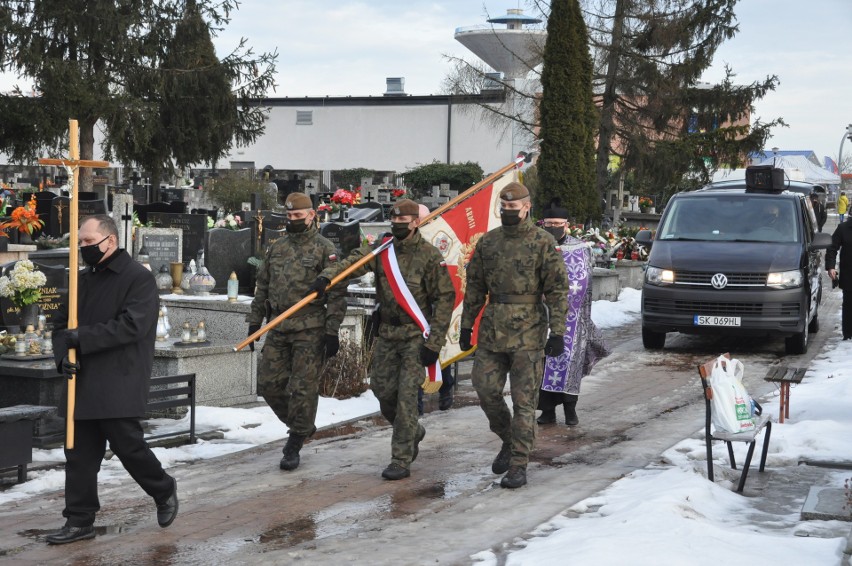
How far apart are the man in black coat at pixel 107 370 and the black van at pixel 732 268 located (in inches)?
373

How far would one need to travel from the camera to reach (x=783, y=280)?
14.6 metres

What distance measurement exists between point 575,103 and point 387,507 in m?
20.1

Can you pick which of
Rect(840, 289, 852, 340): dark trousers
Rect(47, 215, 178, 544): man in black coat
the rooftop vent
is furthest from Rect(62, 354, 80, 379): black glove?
the rooftop vent

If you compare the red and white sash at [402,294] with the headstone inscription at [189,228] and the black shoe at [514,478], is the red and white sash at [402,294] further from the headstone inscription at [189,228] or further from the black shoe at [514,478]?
the headstone inscription at [189,228]

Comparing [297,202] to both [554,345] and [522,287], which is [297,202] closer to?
[522,287]

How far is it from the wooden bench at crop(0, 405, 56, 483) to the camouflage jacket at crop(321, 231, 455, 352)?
7.21 ft

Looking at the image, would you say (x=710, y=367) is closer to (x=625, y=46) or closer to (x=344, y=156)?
(x=625, y=46)

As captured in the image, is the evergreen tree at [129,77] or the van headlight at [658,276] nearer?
the van headlight at [658,276]

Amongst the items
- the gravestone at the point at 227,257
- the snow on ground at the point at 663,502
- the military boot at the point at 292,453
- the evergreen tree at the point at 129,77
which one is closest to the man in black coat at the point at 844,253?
the snow on ground at the point at 663,502

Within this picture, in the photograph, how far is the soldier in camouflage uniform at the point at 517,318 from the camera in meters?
8.02

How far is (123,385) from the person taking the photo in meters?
6.38

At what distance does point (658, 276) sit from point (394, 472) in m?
7.77

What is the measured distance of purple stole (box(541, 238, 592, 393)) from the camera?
10242mm

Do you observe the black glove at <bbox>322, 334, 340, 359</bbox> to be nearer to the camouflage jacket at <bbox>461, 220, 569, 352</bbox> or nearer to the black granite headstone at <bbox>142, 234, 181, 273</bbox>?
the camouflage jacket at <bbox>461, 220, 569, 352</bbox>
